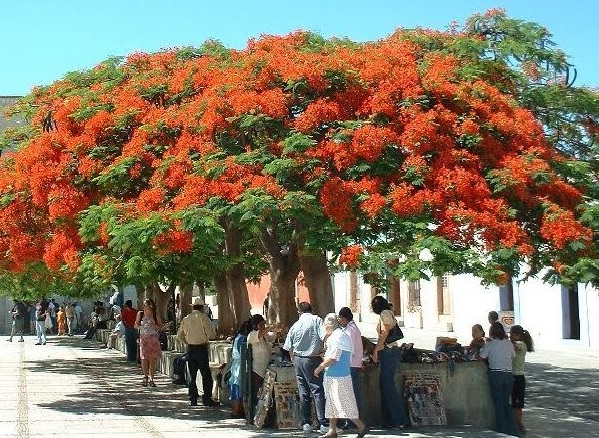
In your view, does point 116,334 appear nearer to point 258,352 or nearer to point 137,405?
point 137,405

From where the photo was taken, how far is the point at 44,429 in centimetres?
1156

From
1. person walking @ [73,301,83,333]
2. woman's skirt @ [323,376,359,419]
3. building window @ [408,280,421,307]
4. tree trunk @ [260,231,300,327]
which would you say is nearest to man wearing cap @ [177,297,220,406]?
tree trunk @ [260,231,300,327]

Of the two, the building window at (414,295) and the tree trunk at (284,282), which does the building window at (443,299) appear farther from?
the tree trunk at (284,282)

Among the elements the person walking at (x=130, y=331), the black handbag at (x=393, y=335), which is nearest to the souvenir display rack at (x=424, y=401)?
the black handbag at (x=393, y=335)

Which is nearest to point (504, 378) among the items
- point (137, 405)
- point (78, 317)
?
point (137, 405)

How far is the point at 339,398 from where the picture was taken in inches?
411

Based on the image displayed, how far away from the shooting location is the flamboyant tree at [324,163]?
36.4 feet

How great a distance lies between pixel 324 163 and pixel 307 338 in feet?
7.34

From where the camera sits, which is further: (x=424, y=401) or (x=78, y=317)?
(x=78, y=317)

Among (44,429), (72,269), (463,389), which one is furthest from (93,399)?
(463,389)

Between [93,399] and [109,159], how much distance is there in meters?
4.21

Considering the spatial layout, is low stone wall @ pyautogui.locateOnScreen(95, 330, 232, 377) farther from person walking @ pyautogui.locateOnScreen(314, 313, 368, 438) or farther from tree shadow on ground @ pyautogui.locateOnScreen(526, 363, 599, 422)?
tree shadow on ground @ pyautogui.locateOnScreen(526, 363, 599, 422)

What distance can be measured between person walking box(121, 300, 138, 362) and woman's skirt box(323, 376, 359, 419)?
Result: 13.2 m

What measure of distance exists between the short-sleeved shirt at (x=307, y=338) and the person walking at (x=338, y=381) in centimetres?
49
